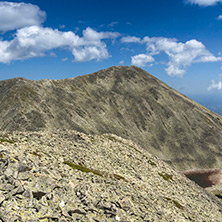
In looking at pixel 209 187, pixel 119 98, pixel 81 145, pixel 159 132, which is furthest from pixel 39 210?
pixel 119 98

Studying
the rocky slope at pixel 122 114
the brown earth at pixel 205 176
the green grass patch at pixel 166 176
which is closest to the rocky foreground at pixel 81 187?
the green grass patch at pixel 166 176

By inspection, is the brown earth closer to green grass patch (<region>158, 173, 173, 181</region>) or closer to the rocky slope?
the rocky slope

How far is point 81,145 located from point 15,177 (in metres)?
24.3

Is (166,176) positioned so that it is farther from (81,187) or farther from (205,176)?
(205,176)

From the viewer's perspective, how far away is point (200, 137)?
494ft

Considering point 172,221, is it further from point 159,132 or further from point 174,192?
point 159,132

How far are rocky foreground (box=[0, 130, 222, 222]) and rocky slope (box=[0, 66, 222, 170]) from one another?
7037 cm

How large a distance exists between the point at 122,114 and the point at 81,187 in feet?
413

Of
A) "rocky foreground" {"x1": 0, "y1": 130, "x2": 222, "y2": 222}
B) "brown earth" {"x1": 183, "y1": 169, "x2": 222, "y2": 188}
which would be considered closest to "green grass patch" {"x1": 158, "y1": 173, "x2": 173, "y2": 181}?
"rocky foreground" {"x1": 0, "y1": 130, "x2": 222, "y2": 222}

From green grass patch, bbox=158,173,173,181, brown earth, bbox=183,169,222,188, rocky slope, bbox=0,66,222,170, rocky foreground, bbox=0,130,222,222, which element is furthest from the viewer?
rocky slope, bbox=0,66,222,170

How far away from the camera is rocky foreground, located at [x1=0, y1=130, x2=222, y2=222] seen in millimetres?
19781

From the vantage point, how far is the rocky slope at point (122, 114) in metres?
118

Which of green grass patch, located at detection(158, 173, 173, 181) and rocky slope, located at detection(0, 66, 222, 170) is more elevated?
rocky slope, located at detection(0, 66, 222, 170)

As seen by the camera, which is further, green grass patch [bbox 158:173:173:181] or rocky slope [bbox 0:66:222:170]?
rocky slope [bbox 0:66:222:170]
